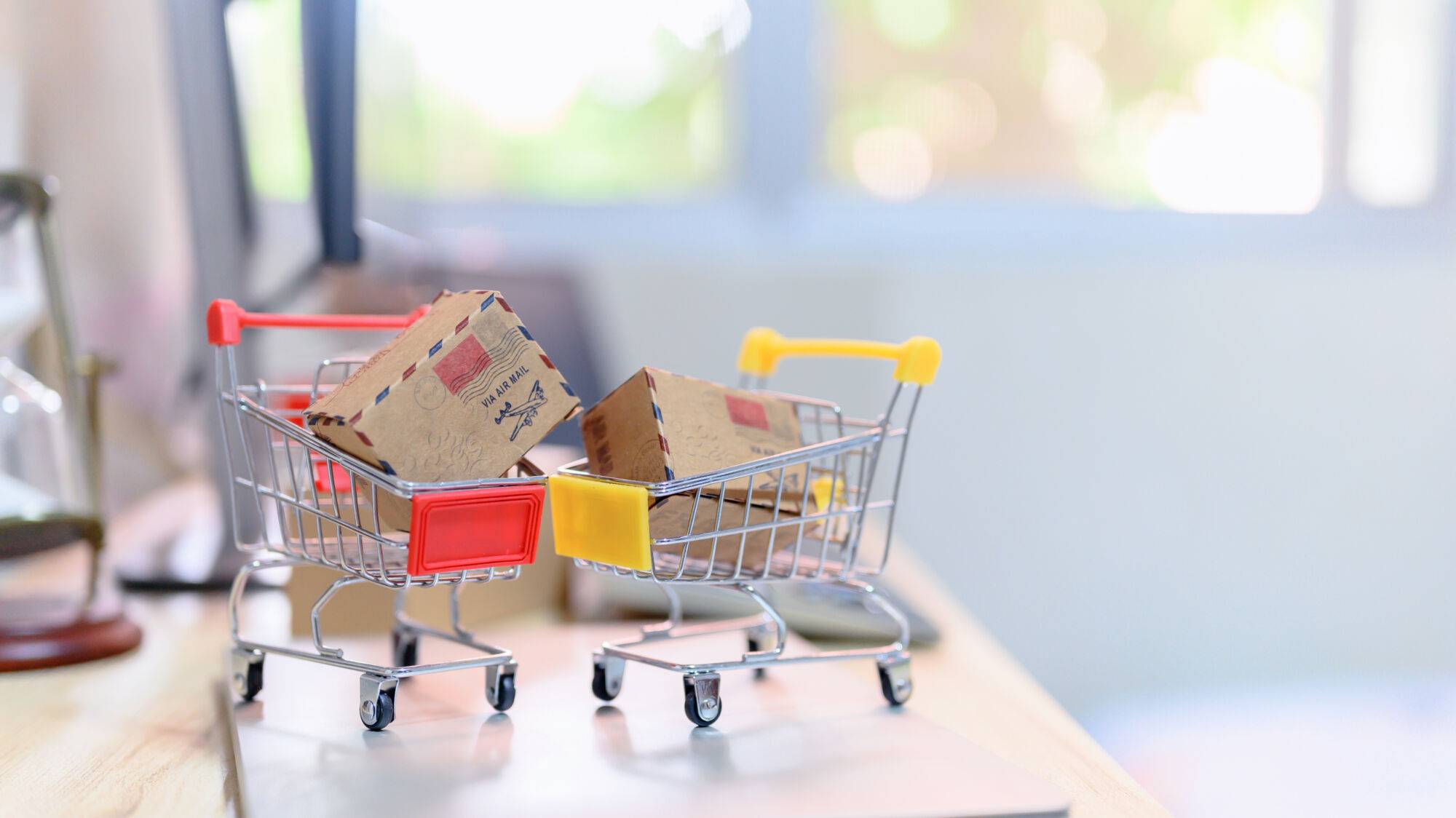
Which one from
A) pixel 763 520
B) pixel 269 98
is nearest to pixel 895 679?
pixel 763 520

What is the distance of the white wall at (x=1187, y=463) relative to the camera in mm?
2258

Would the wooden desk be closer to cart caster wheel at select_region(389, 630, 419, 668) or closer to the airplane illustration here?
cart caster wheel at select_region(389, 630, 419, 668)

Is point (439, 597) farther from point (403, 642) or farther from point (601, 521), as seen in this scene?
point (601, 521)

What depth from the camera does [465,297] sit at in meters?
0.73

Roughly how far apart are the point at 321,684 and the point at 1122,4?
2181 mm

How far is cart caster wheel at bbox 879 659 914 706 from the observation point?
810 mm

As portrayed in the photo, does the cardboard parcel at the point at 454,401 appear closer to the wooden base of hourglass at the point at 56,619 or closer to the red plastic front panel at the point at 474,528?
the red plastic front panel at the point at 474,528

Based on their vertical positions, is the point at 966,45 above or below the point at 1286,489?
above

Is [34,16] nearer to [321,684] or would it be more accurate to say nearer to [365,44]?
[365,44]

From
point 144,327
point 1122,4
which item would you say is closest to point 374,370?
point 144,327

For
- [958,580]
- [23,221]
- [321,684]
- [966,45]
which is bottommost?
[958,580]

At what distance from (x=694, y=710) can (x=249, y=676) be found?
0.31m

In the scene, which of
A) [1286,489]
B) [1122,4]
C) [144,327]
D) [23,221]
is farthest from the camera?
[1122,4]

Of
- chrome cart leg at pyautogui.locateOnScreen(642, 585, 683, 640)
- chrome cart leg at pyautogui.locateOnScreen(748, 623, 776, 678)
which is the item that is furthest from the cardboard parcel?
chrome cart leg at pyautogui.locateOnScreen(748, 623, 776, 678)
